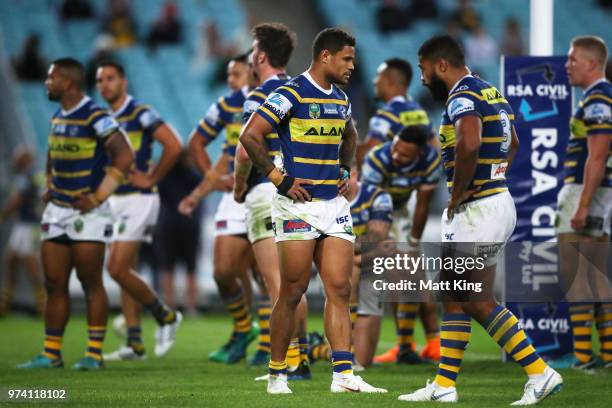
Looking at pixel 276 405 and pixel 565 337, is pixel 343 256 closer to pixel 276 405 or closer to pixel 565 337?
pixel 276 405

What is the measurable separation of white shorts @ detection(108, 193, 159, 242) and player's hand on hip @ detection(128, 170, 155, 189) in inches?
8.0

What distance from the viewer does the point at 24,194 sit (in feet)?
53.6

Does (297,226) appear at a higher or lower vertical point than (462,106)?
lower

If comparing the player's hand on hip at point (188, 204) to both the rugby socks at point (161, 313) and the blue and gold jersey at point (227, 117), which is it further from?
the rugby socks at point (161, 313)

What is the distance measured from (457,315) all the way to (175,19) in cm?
1670

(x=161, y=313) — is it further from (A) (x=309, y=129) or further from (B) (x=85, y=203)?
(A) (x=309, y=129)

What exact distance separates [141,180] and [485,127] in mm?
4551

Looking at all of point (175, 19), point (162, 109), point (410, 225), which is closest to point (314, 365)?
point (410, 225)

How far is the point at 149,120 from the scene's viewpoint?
1026 centimetres

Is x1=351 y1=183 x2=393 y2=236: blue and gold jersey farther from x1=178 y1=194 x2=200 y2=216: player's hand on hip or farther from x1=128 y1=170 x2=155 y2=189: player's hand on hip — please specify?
x1=128 y1=170 x2=155 y2=189: player's hand on hip

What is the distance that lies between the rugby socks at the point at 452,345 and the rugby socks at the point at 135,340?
452 cm

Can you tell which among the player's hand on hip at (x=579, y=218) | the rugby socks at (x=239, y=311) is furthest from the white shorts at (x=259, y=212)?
the player's hand on hip at (x=579, y=218)

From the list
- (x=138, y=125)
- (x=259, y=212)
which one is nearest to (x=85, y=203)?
(x=138, y=125)

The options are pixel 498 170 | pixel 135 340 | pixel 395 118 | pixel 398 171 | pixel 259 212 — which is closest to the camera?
pixel 498 170
